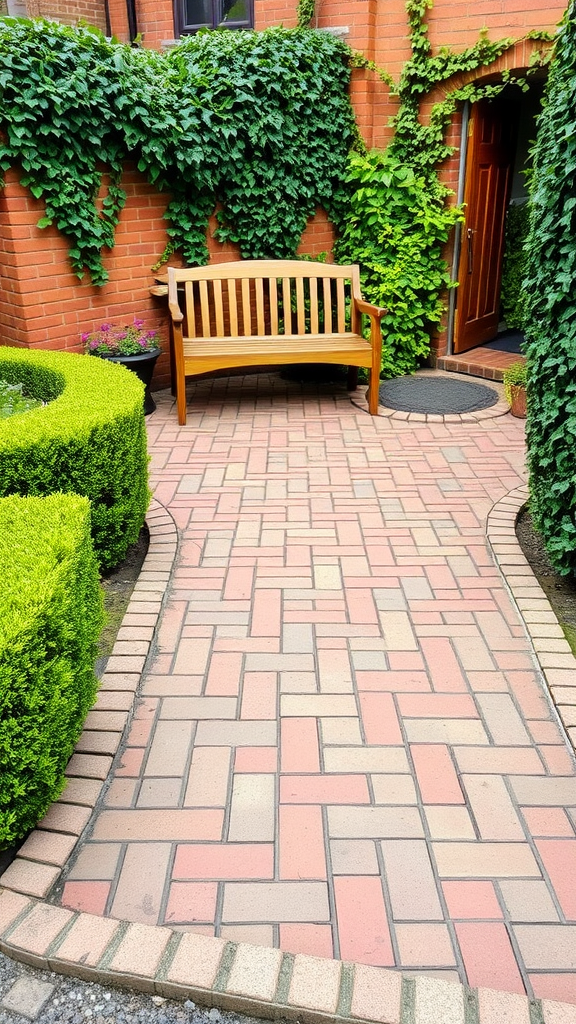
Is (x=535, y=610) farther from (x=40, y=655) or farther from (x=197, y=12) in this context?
(x=197, y=12)

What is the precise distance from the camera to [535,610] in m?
3.25

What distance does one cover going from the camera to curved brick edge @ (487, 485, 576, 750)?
270cm

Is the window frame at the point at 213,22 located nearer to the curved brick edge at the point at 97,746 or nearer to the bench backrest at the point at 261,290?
the bench backrest at the point at 261,290

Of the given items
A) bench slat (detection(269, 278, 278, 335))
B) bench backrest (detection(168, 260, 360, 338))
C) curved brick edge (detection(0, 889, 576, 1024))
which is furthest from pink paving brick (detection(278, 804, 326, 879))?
bench slat (detection(269, 278, 278, 335))

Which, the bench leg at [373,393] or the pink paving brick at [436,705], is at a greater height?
the bench leg at [373,393]

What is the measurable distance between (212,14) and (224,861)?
8833 millimetres

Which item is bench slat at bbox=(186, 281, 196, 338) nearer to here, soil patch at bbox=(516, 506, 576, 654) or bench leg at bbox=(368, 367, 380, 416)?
bench leg at bbox=(368, 367, 380, 416)

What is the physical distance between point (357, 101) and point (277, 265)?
1.87 m

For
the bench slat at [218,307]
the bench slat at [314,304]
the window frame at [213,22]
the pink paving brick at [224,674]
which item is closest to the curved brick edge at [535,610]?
the pink paving brick at [224,674]

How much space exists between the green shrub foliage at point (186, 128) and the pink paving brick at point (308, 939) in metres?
5.11

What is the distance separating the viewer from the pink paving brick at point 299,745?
2.41 m

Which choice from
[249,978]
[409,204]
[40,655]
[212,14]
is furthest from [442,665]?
[212,14]

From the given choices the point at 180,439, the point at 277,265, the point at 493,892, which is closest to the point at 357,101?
the point at 277,265

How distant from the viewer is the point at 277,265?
Answer: 6.43 meters
